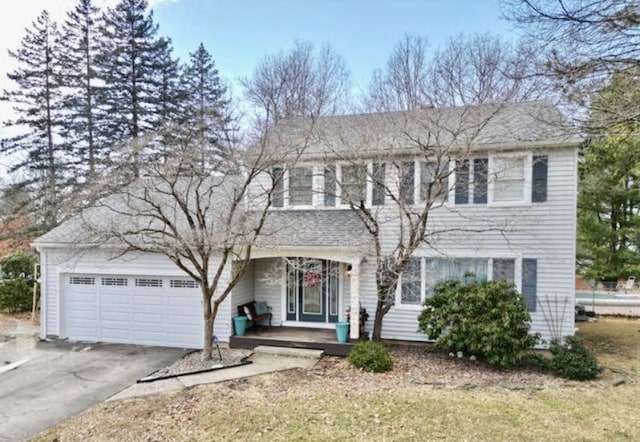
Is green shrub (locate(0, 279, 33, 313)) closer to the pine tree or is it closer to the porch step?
the pine tree

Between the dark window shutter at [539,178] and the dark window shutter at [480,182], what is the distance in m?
1.17

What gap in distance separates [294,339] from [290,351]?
1.90ft

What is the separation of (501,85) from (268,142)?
5652 mm

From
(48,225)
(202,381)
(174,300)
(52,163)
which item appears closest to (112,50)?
(52,163)

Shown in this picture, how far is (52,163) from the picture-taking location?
22.3 meters

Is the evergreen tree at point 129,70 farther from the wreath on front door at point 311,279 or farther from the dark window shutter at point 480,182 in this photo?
the dark window shutter at point 480,182

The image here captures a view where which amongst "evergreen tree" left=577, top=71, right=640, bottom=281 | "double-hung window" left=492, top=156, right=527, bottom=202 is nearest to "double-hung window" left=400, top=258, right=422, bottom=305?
"double-hung window" left=492, top=156, right=527, bottom=202

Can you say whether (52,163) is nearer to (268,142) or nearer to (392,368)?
(268,142)

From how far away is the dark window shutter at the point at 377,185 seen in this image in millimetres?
10482

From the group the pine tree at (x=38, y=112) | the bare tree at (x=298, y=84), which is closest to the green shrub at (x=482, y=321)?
the bare tree at (x=298, y=84)

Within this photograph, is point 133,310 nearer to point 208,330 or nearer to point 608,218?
point 208,330

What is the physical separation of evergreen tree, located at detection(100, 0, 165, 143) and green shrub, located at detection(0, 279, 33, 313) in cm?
939

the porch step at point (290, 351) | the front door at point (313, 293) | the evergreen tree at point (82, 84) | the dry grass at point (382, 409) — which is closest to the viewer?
the dry grass at point (382, 409)

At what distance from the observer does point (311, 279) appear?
39.6ft
